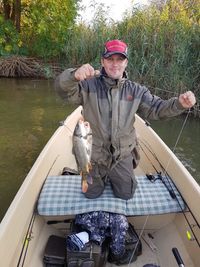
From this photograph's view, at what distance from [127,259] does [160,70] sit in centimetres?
647

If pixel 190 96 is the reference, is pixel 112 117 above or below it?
below

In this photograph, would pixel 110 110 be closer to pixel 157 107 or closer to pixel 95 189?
pixel 157 107

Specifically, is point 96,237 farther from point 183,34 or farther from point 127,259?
point 183,34

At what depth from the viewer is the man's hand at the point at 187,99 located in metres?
2.81

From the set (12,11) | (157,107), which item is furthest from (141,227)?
(12,11)

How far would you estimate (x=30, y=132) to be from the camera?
7785mm

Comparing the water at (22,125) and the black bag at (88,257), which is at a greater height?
the black bag at (88,257)

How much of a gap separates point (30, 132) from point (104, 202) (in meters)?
4.90

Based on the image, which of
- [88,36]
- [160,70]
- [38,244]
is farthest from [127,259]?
[88,36]

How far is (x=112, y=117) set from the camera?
2.97 m

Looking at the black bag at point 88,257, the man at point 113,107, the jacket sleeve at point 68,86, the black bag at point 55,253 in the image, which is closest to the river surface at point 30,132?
the black bag at point 55,253

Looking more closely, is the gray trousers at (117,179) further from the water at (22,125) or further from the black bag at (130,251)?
the water at (22,125)

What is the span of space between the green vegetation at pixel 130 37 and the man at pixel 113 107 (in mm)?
5506

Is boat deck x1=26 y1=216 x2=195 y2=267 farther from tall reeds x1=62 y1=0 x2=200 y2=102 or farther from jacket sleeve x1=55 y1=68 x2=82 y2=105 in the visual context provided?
tall reeds x1=62 y1=0 x2=200 y2=102
